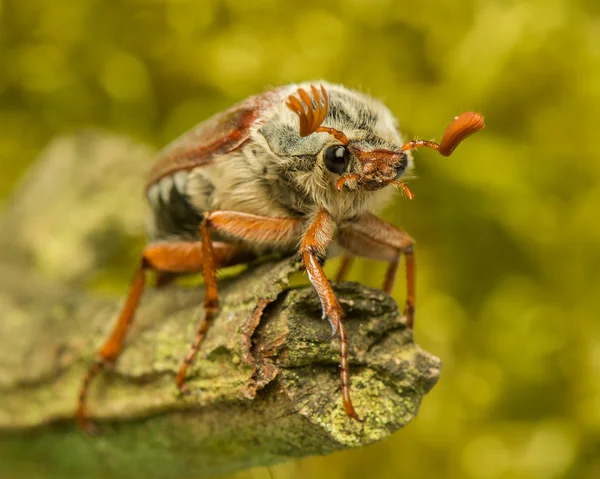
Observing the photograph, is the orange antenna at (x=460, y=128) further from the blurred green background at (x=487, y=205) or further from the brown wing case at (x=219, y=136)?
the blurred green background at (x=487, y=205)

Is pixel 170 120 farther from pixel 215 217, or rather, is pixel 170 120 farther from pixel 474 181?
pixel 215 217

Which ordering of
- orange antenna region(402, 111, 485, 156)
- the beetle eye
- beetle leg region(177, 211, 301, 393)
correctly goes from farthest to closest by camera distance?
beetle leg region(177, 211, 301, 393), the beetle eye, orange antenna region(402, 111, 485, 156)

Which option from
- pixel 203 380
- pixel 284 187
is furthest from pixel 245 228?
pixel 203 380

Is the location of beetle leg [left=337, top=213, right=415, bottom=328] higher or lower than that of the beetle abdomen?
higher

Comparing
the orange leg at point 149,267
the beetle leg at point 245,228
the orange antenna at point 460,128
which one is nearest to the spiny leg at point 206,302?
the beetle leg at point 245,228

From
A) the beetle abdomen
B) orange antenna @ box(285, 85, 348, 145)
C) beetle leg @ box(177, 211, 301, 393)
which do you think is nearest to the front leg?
beetle leg @ box(177, 211, 301, 393)

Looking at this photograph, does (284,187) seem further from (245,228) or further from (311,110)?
(311,110)

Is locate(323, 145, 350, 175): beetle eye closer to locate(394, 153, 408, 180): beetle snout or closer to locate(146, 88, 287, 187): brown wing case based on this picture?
locate(394, 153, 408, 180): beetle snout
